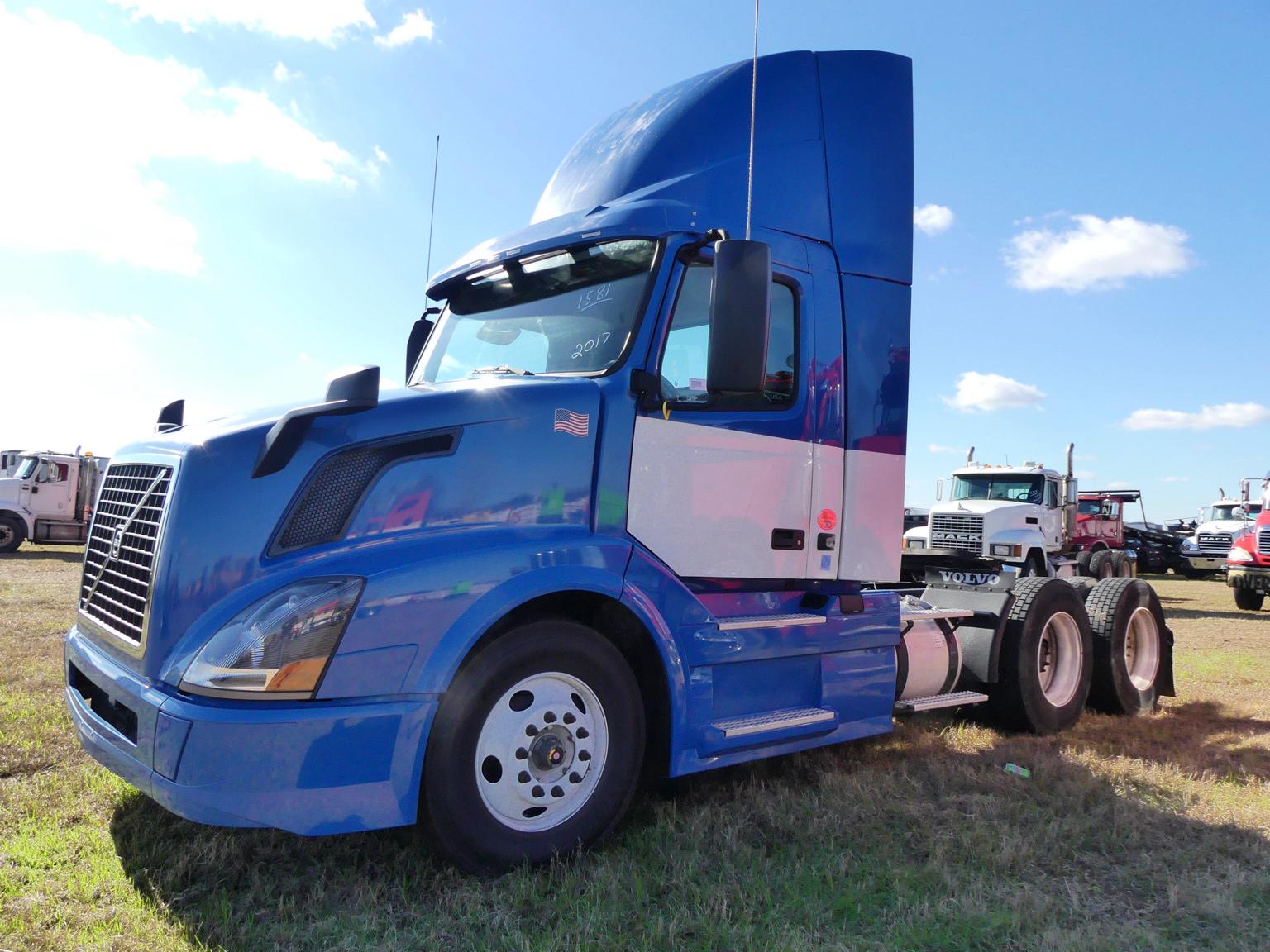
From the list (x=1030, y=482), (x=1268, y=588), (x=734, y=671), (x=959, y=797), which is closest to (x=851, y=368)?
(x=734, y=671)

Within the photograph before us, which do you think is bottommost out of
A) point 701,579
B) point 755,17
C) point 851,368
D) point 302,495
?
point 701,579

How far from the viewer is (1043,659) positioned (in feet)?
21.7

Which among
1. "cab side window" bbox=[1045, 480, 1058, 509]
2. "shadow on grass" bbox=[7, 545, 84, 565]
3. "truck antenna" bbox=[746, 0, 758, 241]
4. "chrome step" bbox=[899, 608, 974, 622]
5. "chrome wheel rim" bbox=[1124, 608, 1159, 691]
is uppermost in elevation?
"truck antenna" bbox=[746, 0, 758, 241]

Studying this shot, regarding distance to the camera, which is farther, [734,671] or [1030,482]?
[1030,482]

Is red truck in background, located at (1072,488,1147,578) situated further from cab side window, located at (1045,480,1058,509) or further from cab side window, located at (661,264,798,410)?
cab side window, located at (661,264,798,410)

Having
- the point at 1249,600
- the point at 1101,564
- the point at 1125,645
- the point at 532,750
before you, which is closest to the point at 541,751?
the point at 532,750

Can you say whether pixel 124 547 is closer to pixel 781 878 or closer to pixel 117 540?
pixel 117 540

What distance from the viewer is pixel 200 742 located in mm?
2918

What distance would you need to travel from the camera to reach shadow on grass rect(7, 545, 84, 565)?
2003cm

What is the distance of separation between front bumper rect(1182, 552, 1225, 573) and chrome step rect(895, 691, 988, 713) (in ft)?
89.0

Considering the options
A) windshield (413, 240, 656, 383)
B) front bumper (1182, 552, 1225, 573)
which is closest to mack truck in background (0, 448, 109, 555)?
windshield (413, 240, 656, 383)

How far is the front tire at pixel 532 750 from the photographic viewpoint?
325cm

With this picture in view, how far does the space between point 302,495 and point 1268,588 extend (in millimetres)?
19226

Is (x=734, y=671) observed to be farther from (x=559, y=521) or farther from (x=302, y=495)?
(x=302, y=495)
